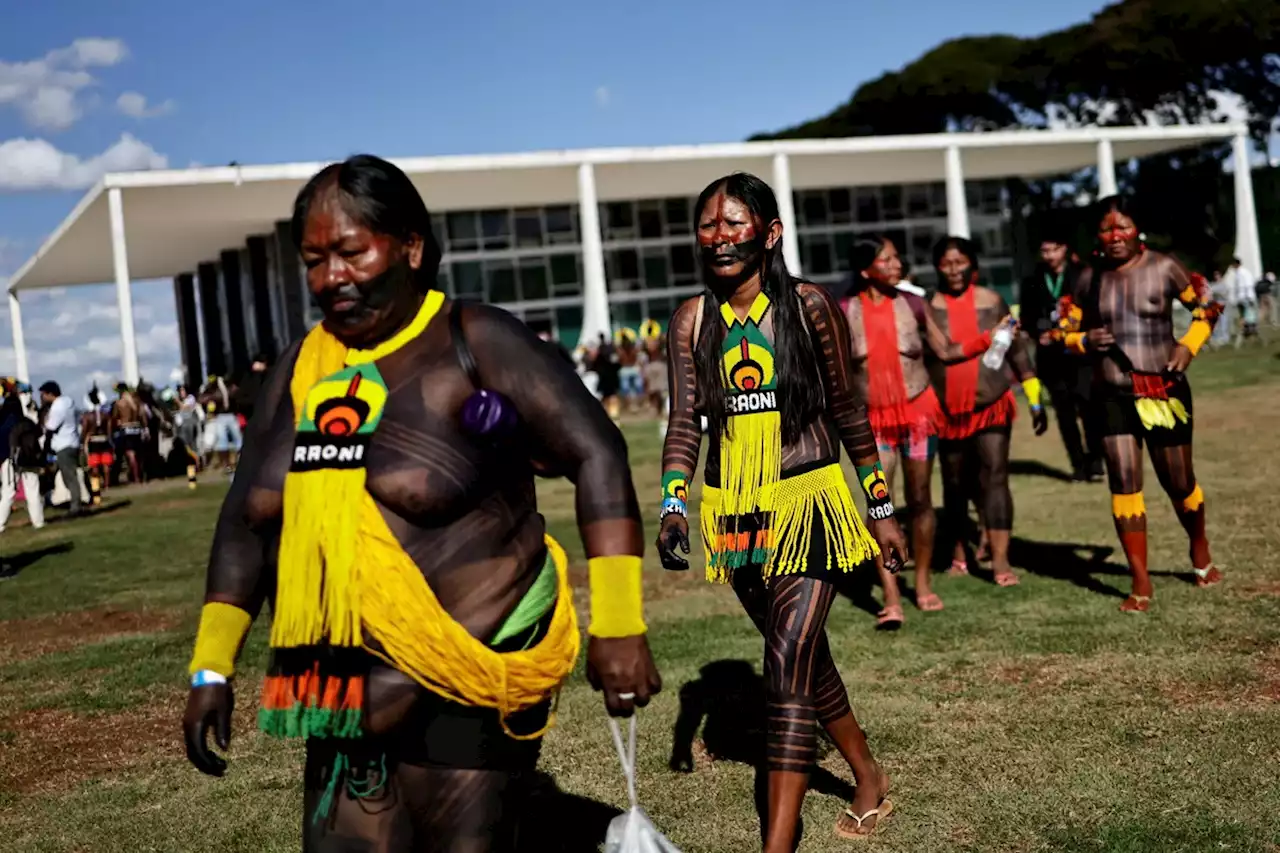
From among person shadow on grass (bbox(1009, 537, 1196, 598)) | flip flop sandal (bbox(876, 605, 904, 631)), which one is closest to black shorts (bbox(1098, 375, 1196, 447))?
person shadow on grass (bbox(1009, 537, 1196, 598))

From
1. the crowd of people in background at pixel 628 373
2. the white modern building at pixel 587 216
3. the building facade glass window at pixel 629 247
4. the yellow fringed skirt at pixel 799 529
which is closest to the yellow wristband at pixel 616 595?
the yellow fringed skirt at pixel 799 529

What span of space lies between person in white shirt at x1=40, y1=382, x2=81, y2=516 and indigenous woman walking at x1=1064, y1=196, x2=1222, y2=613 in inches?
600

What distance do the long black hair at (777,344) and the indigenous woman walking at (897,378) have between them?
326 cm

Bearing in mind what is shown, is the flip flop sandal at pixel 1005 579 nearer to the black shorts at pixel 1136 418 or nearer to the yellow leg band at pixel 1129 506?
the yellow leg band at pixel 1129 506

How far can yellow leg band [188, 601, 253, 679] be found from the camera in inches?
114

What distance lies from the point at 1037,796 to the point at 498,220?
37.4m

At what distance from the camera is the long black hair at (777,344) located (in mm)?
4309

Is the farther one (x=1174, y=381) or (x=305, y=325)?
(x=305, y=325)

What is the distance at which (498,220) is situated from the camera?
4088 cm

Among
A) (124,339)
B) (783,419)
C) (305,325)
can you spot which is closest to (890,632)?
(783,419)

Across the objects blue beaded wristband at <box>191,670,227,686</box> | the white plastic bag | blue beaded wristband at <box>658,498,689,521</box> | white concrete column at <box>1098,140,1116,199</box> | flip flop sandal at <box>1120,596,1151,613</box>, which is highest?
white concrete column at <box>1098,140,1116,199</box>

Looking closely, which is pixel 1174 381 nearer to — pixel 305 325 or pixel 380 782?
pixel 380 782

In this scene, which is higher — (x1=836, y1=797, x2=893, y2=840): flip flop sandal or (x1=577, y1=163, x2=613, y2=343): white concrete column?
(x1=577, y1=163, x2=613, y2=343): white concrete column

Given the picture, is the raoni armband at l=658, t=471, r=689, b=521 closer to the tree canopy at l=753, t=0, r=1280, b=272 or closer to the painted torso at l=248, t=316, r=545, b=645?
the painted torso at l=248, t=316, r=545, b=645
